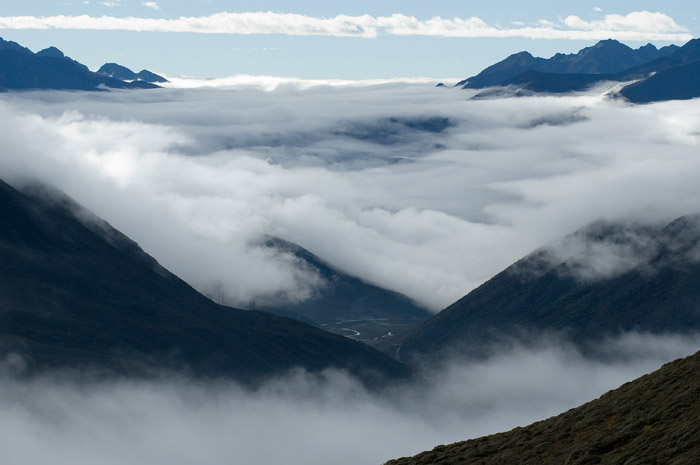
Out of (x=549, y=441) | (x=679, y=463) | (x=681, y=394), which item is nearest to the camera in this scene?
(x=679, y=463)

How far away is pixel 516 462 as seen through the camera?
105625 millimetres

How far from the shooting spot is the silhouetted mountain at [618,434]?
8860 centimetres

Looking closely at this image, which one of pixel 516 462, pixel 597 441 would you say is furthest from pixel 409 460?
pixel 597 441

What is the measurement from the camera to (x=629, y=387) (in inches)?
4742

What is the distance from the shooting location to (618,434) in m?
97.9

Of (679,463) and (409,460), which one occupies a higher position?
(679,463)

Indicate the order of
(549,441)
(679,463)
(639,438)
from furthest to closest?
(549,441) → (639,438) → (679,463)

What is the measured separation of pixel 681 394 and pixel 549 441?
16211mm

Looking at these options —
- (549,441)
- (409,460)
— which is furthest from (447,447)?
(549,441)

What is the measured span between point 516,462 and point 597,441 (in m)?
11.0

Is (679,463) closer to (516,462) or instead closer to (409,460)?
(516,462)

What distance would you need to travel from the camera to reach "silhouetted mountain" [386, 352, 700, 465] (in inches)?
3488

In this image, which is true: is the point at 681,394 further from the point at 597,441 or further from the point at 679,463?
the point at 679,463

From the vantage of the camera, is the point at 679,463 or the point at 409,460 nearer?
the point at 679,463
